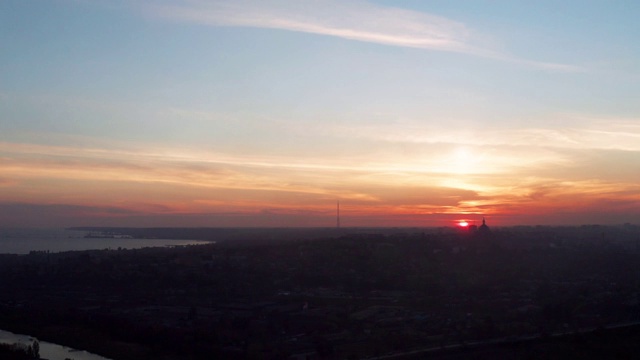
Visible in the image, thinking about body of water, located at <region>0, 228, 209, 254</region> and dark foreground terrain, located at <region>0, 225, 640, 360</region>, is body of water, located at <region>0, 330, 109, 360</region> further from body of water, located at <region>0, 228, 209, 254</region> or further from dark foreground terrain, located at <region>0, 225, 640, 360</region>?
body of water, located at <region>0, 228, 209, 254</region>

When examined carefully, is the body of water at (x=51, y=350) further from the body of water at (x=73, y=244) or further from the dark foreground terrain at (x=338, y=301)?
the body of water at (x=73, y=244)

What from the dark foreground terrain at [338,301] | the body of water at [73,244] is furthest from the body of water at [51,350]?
the body of water at [73,244]

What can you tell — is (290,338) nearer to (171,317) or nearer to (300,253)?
(171,317)

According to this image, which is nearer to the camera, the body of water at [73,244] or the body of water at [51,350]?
the body of water at [51,350]

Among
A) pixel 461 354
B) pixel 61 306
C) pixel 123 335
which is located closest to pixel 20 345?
pixel 123 335

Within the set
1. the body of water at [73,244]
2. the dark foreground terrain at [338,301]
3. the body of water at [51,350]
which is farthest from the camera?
the body of water at [73,244]

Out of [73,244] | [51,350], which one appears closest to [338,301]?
[51,350]

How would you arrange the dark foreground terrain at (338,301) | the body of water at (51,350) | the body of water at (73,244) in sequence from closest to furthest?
1. the dark foreground terrain at (338,301)
2. the body of water at (51,350)
3. the body of water at (73,244)

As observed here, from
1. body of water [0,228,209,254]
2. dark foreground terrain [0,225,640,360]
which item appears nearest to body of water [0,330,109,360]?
dark foreground terrain [0,225,640,360]
